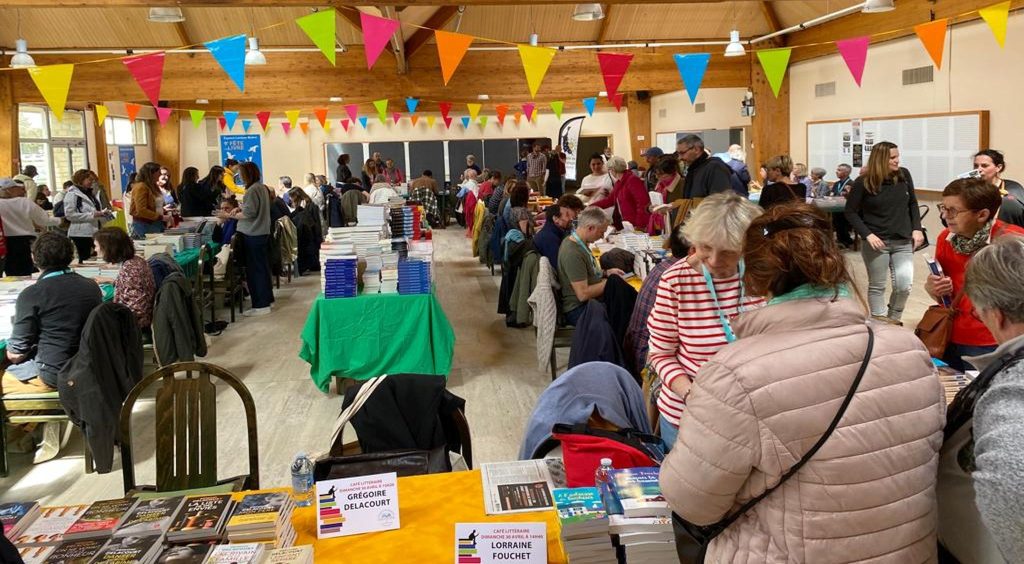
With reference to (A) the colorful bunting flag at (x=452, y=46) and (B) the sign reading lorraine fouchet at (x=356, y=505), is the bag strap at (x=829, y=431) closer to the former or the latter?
(B) the sign reading lorraine fouchet at (x=356, y=505)

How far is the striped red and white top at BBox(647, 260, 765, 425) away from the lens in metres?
2.52

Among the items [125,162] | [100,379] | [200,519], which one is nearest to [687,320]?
[200,519]

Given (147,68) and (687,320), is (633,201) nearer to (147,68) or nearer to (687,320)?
(147,68)

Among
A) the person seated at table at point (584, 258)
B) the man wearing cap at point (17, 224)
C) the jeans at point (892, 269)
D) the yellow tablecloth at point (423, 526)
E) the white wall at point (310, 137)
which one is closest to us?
the yellow tablecloth at point (423, 526)

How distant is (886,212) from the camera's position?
18.2 feet

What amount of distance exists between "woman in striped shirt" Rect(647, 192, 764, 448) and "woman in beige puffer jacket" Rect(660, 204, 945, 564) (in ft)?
3.32

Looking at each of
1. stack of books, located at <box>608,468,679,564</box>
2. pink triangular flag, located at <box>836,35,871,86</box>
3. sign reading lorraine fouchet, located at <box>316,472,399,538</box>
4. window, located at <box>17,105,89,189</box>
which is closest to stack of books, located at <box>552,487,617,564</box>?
stack of books, located at <box>608,468,679,564</box>

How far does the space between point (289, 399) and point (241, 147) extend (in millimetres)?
16230

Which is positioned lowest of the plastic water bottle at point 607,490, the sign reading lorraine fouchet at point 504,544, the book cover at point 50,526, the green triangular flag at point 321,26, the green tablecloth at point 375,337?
the green tablecloth at point 375,337

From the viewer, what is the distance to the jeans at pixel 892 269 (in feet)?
18.6

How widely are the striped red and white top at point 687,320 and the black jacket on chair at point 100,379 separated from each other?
2776 mm

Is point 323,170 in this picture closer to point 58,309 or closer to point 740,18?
point 740,18

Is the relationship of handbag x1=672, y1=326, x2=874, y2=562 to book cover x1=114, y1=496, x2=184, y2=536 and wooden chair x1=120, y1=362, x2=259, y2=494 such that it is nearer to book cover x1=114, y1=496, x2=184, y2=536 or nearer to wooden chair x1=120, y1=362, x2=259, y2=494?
book cover x1=114, y1=496, x2=184, y2=536

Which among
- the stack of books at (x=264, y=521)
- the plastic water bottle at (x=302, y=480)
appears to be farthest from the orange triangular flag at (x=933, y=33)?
the stack of books at (x=264, y=521)
